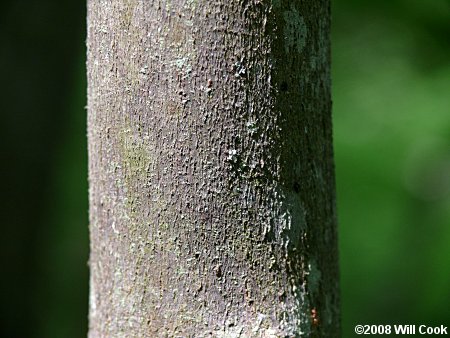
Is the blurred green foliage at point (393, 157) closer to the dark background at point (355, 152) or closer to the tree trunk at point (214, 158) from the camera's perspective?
the dark background at point (355, 152)

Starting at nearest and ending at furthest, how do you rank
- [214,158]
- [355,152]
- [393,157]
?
[214,158] → [393,157] → [355,152]

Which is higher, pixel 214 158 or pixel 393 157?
pixel 393 157

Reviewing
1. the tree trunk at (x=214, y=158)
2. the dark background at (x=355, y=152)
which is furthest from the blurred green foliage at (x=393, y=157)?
the tree trunk at (x=214, y=158)

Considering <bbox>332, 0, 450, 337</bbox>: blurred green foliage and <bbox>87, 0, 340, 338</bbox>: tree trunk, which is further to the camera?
<bbox>332, 0, 450, 337</bbox>: blurred green foliage

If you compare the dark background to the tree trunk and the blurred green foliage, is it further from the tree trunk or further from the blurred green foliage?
the tree trunk

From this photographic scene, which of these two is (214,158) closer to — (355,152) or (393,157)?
(393,157)

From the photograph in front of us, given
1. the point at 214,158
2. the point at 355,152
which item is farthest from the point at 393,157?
the point at 214,158

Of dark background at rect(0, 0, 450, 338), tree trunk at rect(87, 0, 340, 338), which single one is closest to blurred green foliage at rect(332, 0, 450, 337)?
dark background at rect(0, 0, 450, 338)
